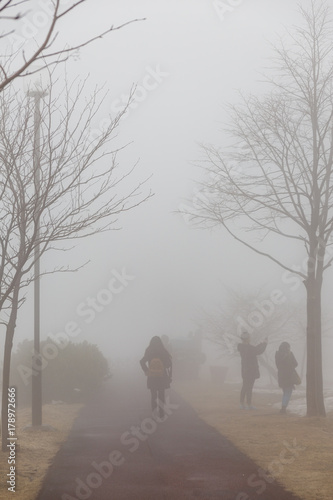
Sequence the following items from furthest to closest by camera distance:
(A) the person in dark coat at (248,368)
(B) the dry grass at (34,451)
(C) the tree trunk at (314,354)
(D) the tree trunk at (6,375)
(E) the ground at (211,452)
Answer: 1. (A) the person in dark coat at (248,368)
2. (C) the tree trunk at (314,354)
3. (D) the tree trunk at (6,375)
4. (B) the dry grass at (34,451)
5. (E) the ground at (211,452)

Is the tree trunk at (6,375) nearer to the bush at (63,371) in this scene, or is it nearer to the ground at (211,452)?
the ground at (211,452)

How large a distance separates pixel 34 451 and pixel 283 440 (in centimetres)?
428

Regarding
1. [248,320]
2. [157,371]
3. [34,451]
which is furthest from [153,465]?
[248,320]

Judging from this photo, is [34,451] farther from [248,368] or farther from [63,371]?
[63,371]

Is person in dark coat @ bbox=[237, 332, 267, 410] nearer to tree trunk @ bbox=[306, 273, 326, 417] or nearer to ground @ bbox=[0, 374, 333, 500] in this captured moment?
ground @ bbox=[0, 374, 333, 500]

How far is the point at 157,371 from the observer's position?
17.9 metres

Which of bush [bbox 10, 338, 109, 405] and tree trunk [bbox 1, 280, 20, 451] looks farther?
bush [bbox 10, 338, 109, 405]

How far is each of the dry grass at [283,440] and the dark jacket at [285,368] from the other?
2.71ft

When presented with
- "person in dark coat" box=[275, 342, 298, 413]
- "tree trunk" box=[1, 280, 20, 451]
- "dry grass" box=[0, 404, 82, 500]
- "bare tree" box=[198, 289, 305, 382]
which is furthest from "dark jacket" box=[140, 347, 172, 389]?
"bare tree" box=[198, 289, 305, 382]

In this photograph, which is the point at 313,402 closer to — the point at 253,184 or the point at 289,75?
the point at 253,184

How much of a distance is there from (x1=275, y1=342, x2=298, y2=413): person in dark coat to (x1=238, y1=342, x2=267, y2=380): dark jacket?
2.36 feet

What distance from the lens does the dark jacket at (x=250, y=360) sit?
68.9 feet

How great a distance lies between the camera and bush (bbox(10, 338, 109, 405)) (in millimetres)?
24406

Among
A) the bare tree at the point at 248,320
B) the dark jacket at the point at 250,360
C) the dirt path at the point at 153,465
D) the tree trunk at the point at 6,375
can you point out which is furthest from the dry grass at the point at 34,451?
the bare tree at the point at 248,320
